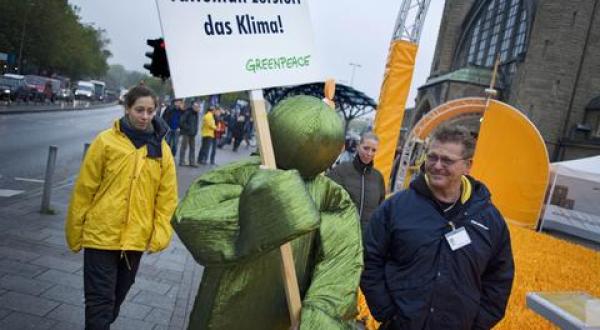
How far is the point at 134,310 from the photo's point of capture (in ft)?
13.5

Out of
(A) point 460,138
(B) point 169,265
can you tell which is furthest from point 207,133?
(A) point 460,138

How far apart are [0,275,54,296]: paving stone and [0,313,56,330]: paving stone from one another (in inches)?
17.7

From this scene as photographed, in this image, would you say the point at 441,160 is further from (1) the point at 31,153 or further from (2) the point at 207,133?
(2) the point at 207,133

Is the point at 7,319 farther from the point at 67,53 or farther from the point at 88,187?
the point at 67,53

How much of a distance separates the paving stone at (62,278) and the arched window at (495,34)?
21704 millimetres

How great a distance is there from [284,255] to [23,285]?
11.8ft

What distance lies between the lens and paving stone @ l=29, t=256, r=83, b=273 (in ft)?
15.5

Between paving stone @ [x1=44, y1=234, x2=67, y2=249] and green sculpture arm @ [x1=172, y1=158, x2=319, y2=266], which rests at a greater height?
green sculpture arm @ [x1=172, y1=158, x2=319, y2=266]

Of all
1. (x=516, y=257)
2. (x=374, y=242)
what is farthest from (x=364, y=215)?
(x=516, y=257)

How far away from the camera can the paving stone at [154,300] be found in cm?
432

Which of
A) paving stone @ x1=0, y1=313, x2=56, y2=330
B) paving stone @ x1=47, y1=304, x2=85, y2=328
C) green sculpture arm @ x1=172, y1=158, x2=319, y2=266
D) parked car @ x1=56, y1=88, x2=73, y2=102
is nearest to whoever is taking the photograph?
Answer: green sculpture arm @ x1=172, y1=158, x2=319, y2=266

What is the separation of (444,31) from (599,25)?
16.4m

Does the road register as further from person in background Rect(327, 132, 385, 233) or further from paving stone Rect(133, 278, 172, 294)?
person in background Rect(327, 132, 385, 233)

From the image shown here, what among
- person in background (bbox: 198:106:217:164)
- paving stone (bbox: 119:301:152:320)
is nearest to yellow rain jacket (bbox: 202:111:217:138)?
person in background (bbox: 198:106:217:164)
